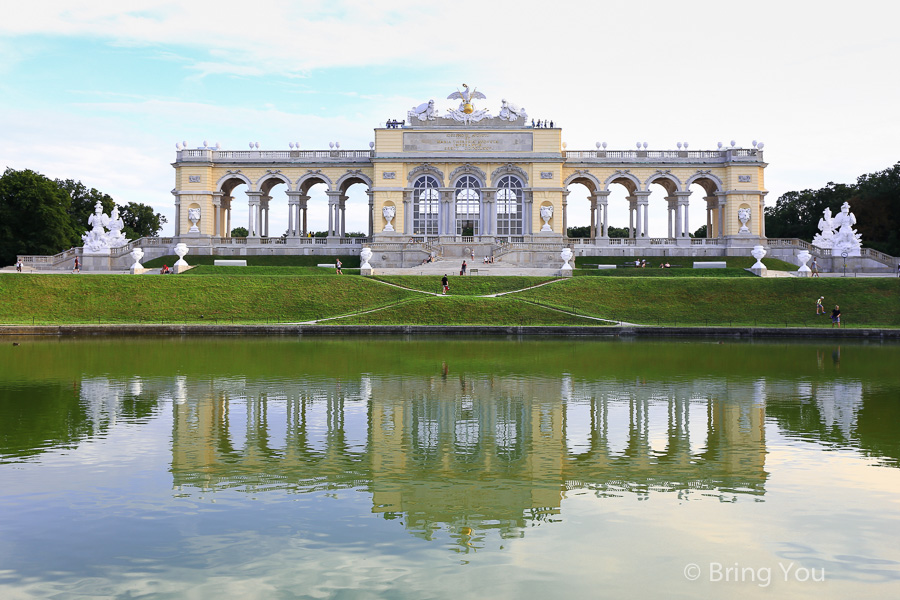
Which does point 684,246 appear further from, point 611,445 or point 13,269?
point 611,445

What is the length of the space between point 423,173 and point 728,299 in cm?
2951

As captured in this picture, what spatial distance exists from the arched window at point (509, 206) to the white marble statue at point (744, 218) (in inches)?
644

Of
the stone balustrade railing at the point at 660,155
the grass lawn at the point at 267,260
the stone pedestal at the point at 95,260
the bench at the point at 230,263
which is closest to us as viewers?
the bench at the point at 230,263

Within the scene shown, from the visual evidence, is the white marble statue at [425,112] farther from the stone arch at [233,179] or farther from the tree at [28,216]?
the tree at [28,216]

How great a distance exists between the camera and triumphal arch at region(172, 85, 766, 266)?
6131cm

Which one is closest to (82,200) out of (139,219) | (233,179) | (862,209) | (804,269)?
(139,219)

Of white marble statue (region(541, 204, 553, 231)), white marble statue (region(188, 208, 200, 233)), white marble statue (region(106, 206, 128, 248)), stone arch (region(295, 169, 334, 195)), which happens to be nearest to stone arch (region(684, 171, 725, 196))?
white marble statue (region(541, 204, 553, 231))

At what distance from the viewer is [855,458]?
11.0 meters

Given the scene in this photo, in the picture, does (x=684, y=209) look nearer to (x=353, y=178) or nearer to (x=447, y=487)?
(x=353, y=178)

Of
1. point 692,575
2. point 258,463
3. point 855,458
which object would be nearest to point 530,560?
point 692,575

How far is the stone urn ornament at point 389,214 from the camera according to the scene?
6119 centimetres

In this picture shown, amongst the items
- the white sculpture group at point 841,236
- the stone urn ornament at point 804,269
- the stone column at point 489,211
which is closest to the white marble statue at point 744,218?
the white sculpture group at point 841,236

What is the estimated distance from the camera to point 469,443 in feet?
39.0

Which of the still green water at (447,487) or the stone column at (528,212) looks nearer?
the still green water at (447,487)
